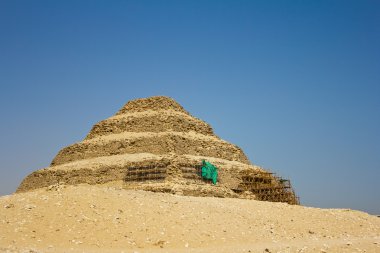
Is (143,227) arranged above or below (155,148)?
below

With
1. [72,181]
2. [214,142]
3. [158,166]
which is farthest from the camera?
[214,142]

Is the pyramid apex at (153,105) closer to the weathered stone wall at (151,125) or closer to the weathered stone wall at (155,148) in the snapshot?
the weathered stone wall at (151,125)

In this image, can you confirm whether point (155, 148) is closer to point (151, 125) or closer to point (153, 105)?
point (151, 125)

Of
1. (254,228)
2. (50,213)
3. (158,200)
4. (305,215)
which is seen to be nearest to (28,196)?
(50,213)

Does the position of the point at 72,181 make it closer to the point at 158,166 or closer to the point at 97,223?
the point at 158,166

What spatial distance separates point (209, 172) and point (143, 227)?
14725 millimetres

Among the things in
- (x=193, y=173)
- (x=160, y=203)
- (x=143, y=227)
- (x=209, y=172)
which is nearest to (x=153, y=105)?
(x=209, y=172)

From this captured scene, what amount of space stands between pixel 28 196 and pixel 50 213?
2595 millimetres

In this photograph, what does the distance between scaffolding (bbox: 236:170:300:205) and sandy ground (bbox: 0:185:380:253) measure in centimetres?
1024

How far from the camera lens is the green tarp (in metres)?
31.1

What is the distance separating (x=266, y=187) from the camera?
35156 millimetres

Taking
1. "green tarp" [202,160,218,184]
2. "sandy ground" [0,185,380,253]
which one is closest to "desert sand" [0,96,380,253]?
"sandy ground" [0,185,380,253]

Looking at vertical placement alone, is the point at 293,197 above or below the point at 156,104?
below

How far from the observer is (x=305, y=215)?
997 inches
